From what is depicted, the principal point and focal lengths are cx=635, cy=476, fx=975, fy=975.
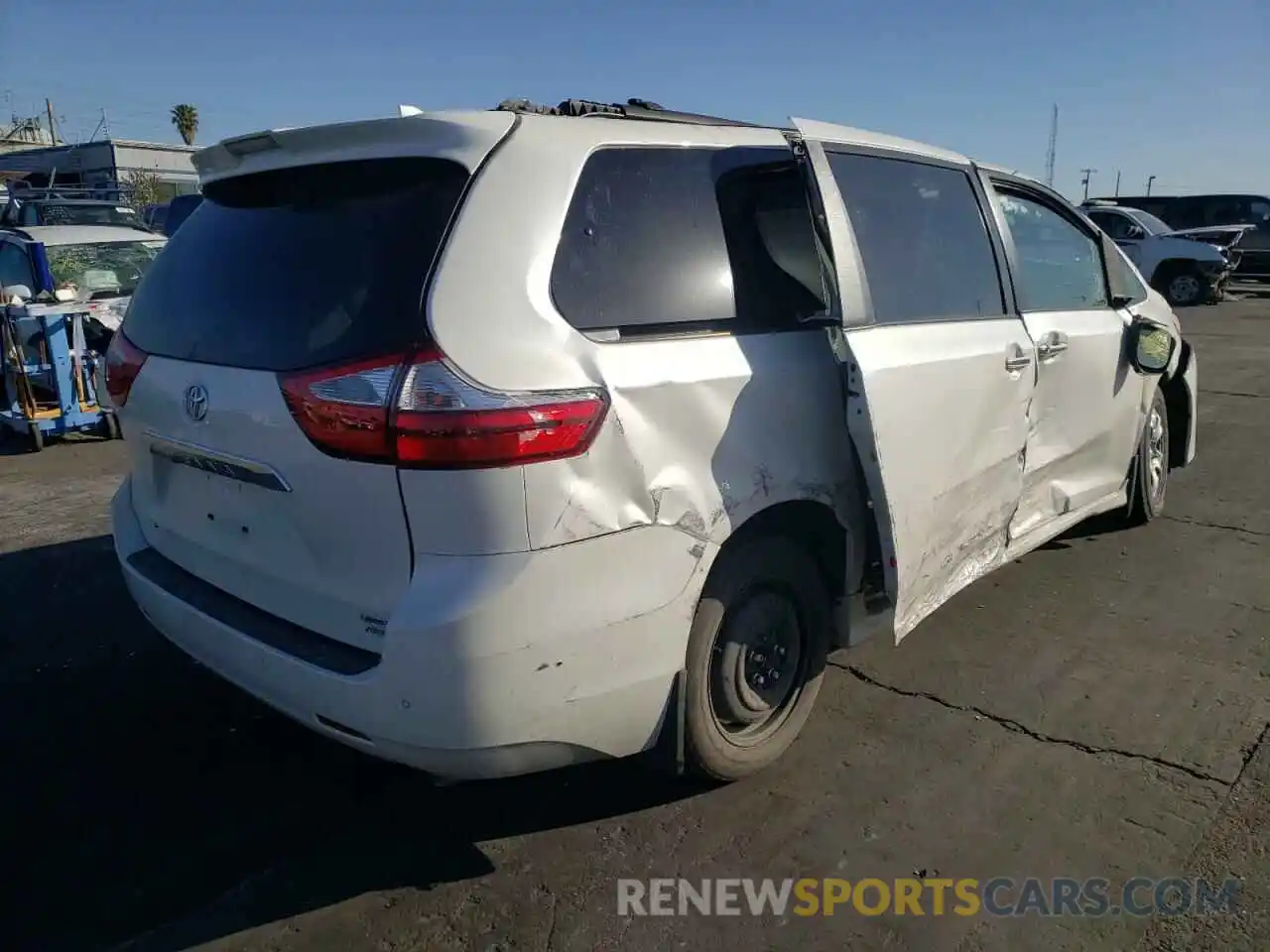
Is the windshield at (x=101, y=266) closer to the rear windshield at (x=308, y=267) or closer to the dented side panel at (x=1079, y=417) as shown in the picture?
the rear windshield at (x=308, y=267)

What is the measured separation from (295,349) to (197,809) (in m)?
1.51

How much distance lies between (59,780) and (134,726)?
337mm

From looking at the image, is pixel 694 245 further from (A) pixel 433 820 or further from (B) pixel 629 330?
(A) pixel 433 820

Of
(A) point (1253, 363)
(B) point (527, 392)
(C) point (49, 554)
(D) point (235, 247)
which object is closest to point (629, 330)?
(B) point (527, 392)

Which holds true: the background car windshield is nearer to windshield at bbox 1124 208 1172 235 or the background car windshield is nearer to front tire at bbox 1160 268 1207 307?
windshield at bbox 1124 208 1172 235

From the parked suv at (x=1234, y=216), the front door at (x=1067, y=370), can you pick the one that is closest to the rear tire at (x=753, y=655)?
the front door at (x=1067, y=370)

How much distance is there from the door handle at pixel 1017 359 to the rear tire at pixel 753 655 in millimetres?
1214

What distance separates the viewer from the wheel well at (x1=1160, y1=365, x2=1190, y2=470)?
18.3 ft

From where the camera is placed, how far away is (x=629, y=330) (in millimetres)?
2459

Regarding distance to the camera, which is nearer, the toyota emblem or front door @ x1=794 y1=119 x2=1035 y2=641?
the toyota emblem

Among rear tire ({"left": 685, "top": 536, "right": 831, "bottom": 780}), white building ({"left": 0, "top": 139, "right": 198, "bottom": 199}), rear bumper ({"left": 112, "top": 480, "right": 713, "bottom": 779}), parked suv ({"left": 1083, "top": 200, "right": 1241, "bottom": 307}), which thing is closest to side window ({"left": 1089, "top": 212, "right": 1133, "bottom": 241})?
parked suv ({"left": 1083, "top": 200, "right": 1241, "bottom": 307})

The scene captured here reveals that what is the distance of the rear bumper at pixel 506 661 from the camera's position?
218cm

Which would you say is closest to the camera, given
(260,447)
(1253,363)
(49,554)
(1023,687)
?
(260,447)

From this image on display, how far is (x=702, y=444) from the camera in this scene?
8.29 ft
